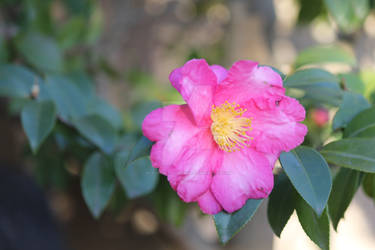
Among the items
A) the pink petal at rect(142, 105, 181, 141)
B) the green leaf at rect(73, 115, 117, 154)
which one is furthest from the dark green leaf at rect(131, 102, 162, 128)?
the pink petal at rect(142, 105, 181, 141)

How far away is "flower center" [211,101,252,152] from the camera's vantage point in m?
0.45

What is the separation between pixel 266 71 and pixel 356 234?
1.47m

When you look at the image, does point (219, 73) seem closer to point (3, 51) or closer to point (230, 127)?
point (230, 127)

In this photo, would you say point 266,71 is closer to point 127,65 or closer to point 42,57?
point 42,57

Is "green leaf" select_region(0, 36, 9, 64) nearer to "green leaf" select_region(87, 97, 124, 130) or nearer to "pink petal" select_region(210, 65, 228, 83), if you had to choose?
"green leaf" select_region(87, 97, 124, 130)

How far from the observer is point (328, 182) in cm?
42

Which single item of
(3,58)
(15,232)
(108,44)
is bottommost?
(15,232)

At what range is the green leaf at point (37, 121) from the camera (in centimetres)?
62

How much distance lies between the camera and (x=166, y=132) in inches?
16.2

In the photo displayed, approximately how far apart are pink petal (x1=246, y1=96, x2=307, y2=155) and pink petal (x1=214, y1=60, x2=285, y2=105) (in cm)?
1

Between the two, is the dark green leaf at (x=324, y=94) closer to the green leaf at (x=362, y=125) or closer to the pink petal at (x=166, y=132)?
the green leaf at (x=362, y=125)

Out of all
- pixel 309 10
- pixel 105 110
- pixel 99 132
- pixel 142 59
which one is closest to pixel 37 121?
pixel 99 132

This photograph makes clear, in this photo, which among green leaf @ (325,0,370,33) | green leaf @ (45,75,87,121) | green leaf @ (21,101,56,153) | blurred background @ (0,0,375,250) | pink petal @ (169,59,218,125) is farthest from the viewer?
blurred background @ (0,0,375,250)

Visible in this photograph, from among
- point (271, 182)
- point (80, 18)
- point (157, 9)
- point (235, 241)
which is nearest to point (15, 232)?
point (80, 18)
